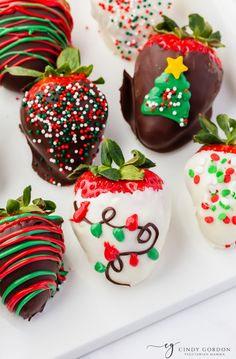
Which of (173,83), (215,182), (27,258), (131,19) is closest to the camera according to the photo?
(27,258)

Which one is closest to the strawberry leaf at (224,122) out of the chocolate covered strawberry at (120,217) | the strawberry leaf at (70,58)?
the chocolate covered strawberry at (120,217)

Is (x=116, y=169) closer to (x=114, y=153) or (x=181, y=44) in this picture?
(x=114, y=153)

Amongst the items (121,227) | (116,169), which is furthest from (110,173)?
(121,227)

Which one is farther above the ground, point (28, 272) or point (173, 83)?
point (173, 83)

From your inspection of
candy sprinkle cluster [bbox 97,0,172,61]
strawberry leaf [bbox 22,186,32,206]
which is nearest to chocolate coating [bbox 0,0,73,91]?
candy sprinkle cluster [bbox 97,0,172,61]

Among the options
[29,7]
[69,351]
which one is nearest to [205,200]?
[69,351]

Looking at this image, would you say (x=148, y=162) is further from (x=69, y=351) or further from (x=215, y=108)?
(x=69, y=351)

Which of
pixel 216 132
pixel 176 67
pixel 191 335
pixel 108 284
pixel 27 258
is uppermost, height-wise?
pixel 176 67

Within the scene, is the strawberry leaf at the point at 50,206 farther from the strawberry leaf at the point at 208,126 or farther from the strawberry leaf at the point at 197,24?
the strawberry leaf at the point at 197,24
